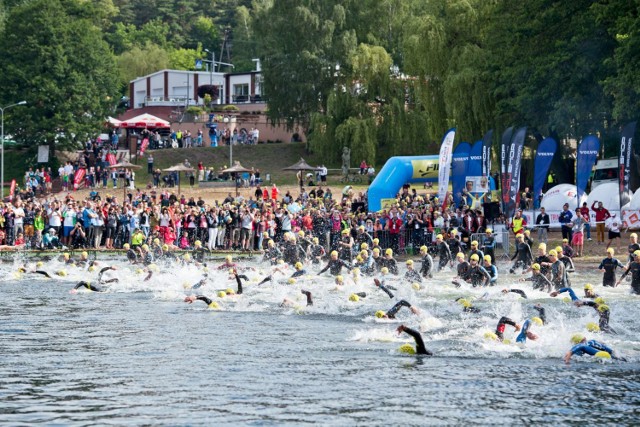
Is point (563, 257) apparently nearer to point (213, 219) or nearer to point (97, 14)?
point (213, 219)

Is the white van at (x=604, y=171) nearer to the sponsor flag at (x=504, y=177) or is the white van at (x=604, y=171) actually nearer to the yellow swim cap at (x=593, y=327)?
the sponsor flag at (x=504, y=177)

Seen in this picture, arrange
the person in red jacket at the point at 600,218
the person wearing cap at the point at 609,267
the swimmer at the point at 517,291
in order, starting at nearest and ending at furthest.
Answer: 1. the swimmer at the point at 517,291
2. the person wearing cap at the point at 609,267
3. the person in red jacket at the point at 600,218

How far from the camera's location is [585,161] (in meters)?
40.8

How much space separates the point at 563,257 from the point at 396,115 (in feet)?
117

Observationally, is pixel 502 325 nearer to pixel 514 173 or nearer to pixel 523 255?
pixel 523 255

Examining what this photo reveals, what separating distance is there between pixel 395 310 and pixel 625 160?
51.6 ft

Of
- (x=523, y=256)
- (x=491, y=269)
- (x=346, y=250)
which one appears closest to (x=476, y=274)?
(x=491, y=269)

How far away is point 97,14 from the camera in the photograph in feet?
270

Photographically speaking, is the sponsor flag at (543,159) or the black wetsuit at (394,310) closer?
the black wetsuit at (394,310)

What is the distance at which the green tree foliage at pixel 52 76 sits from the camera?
71.6m

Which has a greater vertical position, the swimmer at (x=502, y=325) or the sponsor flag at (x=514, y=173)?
the sponsor flag at (x=514, y=173)

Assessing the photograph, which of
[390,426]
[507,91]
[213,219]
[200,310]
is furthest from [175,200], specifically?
[390,426]

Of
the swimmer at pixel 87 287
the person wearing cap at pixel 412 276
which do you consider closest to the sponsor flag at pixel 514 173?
the person wearing cap at pixel 412 276

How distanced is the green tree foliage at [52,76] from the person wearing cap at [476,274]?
45.5 metres
